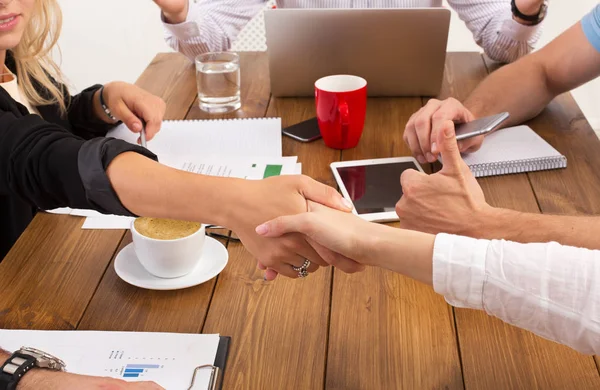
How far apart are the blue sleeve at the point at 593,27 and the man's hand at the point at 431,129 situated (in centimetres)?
40

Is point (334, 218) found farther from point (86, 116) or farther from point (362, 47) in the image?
point (86, 116)

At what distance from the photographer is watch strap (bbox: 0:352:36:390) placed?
2.55ft

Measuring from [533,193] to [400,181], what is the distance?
25cm

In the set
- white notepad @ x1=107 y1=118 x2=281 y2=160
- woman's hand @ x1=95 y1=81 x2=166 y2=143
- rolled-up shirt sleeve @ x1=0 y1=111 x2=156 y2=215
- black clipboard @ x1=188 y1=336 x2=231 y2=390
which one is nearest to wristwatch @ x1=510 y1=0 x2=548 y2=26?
white notepad @ x1=107 y1=118 x2=281 y2=160

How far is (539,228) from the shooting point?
105 cm

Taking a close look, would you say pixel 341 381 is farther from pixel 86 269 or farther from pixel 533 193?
pixel 533 193

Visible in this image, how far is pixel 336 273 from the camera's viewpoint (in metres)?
1.03

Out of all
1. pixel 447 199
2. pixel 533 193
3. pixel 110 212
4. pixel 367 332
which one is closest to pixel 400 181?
pixel 447 199

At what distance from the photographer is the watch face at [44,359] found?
0.79 meters

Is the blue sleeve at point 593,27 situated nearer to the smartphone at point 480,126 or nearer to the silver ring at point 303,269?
the smartphone at point 480,126

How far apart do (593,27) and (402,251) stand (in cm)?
94

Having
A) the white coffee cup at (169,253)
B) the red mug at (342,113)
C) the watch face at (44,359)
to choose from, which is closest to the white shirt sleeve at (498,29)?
the red mug at (342,113)

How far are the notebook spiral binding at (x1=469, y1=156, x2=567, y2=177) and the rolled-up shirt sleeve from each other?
646 millimetres

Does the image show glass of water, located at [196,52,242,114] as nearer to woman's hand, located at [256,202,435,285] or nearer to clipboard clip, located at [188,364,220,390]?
woman's hand, located at [256,202,435,285]
